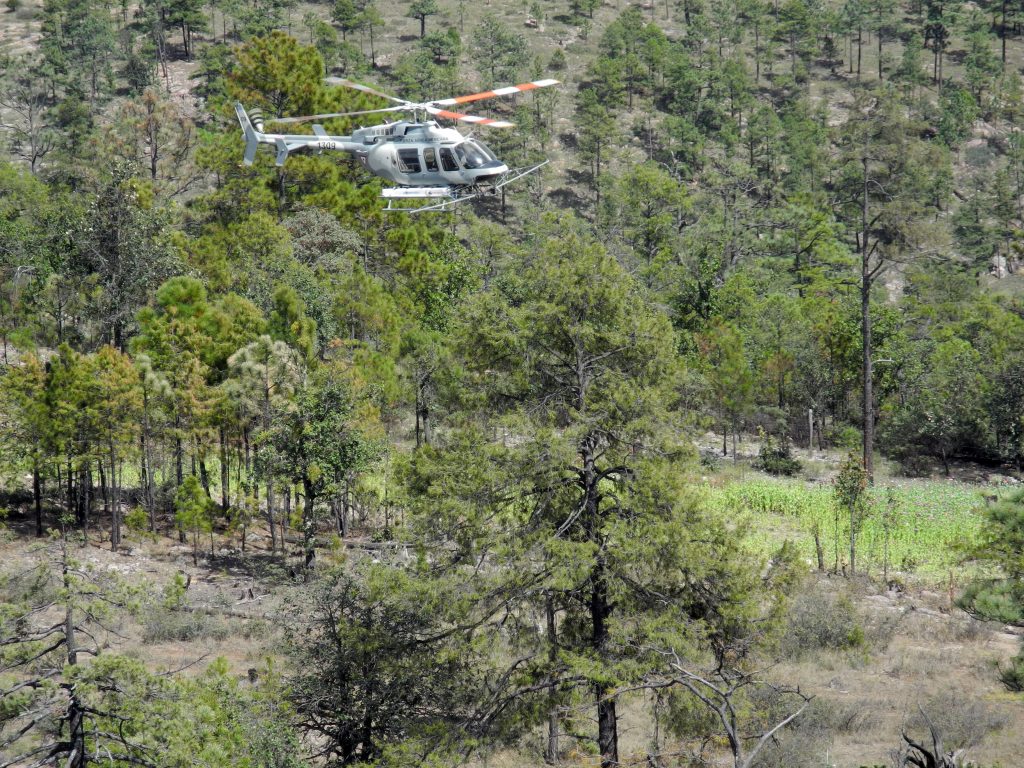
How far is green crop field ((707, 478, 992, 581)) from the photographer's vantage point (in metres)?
31.0

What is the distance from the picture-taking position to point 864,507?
1201 inches

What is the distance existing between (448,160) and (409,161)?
1.40 m

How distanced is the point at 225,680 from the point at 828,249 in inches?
2640

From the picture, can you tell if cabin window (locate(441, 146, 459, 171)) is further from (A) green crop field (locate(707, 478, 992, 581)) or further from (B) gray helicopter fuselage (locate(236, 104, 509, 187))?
(A) green crop field (locate(707, 478, 992, 581))

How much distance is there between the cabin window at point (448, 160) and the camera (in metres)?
30.5

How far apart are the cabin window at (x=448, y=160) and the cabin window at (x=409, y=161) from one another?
86 cm

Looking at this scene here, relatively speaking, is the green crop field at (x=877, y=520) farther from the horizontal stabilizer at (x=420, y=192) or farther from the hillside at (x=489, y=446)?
the horizontal stabilizer at (x=420, y=192)

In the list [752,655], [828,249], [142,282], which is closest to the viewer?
[752,655]

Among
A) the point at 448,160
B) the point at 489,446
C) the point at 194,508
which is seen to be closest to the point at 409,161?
the point at 448,160

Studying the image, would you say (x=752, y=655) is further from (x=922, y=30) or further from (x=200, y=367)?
(x=922, y=30)

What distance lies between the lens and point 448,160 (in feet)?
101

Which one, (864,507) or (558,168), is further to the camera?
(558,168)

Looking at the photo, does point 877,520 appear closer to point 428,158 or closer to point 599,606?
point 428,158

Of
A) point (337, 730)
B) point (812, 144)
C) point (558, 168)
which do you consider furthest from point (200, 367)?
point (812, 144)
